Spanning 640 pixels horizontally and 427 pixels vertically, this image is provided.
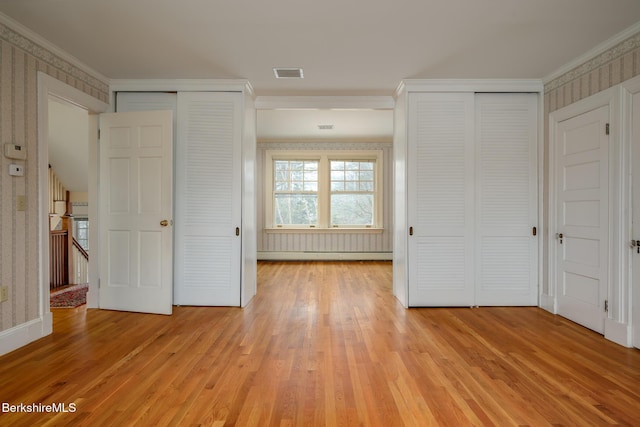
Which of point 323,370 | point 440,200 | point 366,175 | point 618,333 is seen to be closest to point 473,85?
point 440,200

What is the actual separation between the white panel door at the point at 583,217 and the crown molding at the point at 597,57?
44 cm

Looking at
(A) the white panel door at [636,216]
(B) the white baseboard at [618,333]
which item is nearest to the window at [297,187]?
Result: (B) the white baseboard at [618,333]

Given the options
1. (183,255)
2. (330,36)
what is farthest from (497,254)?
(183,255)

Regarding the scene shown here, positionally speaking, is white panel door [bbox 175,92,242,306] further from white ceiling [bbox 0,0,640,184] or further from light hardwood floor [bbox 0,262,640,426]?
white ceiling [bbox 0,0,640,184]

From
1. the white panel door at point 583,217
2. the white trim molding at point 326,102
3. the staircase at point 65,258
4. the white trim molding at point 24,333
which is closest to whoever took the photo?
the white trim molding at point 24,333

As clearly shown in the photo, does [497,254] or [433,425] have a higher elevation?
[497,254]

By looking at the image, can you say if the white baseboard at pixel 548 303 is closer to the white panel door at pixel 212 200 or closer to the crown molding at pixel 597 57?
the crown molding at pixel 597 57

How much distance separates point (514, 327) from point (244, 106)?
3.61 meters

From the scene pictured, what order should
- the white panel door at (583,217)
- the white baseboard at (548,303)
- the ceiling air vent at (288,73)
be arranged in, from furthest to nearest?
the white baseboard at (548,303), the ceiling air vent at (288,73), the white panel door at (583,217)

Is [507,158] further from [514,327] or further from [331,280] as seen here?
[331,280]

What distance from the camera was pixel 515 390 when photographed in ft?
6.86

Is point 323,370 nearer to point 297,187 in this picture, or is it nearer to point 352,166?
point 297,187

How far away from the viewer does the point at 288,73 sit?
12.0 ft

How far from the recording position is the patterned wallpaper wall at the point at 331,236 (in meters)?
7.34
